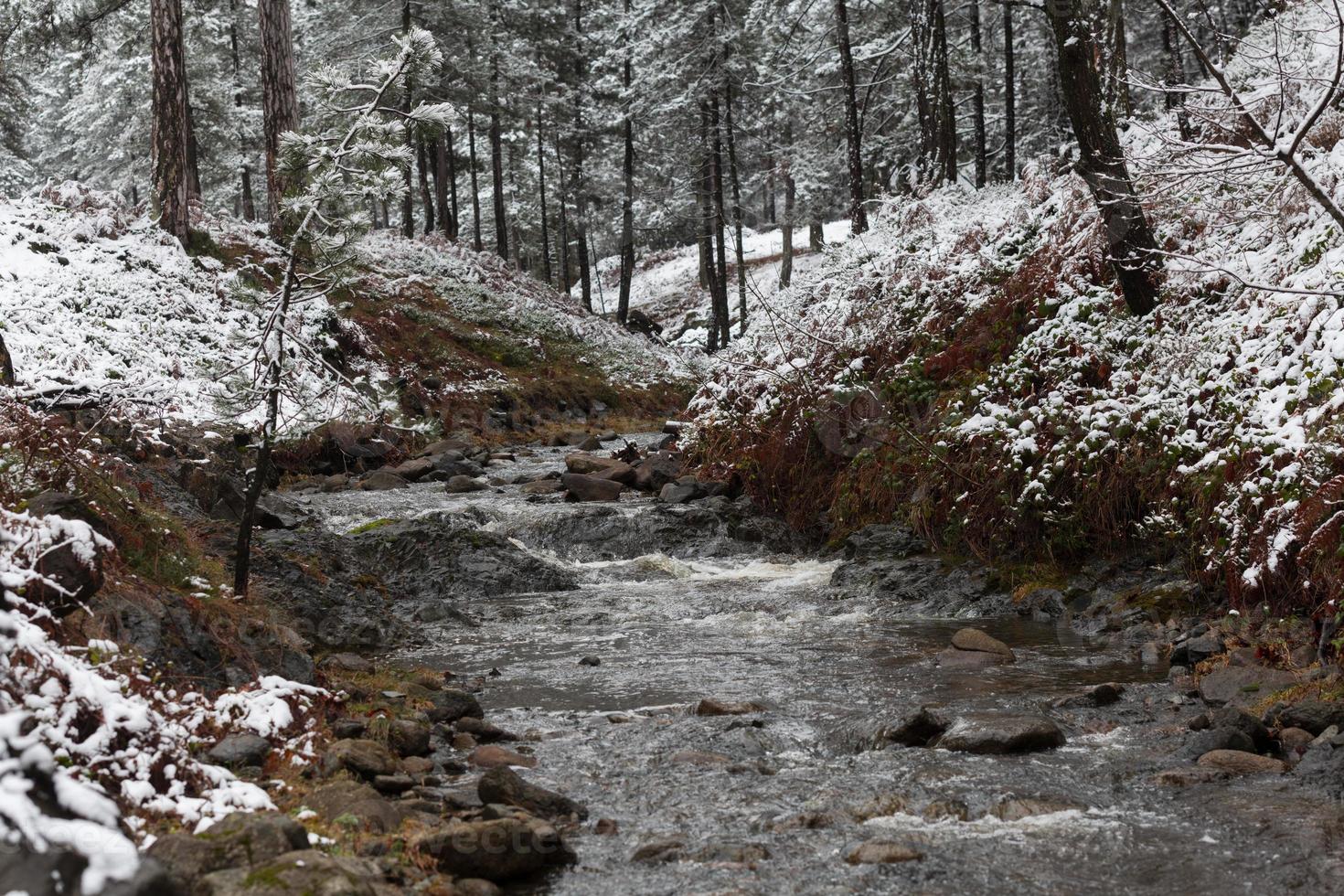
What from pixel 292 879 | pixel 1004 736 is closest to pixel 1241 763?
pixel 1004 736

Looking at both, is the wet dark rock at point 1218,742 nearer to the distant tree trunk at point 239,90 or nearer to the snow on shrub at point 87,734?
the snow on shrub at point 87,734

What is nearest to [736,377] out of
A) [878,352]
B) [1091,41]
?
[878,352]

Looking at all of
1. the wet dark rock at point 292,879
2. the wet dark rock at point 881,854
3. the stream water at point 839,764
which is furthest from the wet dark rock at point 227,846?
the wet dark rock at point 881,854

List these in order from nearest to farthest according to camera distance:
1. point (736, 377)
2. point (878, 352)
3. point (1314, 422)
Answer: point (1314, 422) → point (878, 352) → point (736, 377)

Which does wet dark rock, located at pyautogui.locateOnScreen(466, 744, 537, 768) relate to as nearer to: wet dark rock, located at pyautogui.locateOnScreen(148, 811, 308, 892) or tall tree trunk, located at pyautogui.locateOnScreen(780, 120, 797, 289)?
wet dark rock, located at pyautogui.locateOnScreen(148, 811, 308, 892)

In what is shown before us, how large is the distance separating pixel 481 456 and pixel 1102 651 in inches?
478

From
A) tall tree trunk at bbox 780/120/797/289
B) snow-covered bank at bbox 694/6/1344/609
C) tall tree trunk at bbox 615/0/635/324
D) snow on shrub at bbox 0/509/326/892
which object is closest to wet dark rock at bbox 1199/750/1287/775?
snow-covered bank at bbox 694/6/1344/609

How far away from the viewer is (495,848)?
4.25 meters

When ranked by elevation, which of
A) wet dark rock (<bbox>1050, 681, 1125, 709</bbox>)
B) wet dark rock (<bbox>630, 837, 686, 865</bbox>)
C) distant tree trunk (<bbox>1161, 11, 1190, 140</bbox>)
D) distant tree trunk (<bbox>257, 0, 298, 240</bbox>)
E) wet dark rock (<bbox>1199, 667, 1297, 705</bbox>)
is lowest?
wet dark rock (<bbox>1050, 681, 1125, 709</bbox>)

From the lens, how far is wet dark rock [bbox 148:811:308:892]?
3432 mm

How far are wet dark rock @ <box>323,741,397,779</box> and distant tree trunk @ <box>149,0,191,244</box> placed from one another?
14.5m

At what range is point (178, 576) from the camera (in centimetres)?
656

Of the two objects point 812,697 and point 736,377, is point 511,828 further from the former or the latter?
point 736,377

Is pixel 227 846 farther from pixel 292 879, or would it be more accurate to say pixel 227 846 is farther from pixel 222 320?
pixel 222 320
